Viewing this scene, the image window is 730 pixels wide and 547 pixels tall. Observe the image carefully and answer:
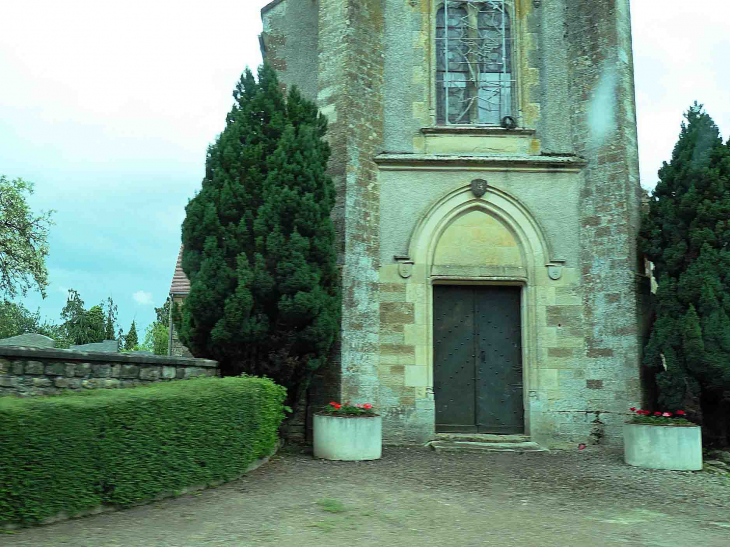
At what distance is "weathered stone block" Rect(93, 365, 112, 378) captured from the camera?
6.35m

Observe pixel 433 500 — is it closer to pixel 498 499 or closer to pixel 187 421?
pixel 498 499

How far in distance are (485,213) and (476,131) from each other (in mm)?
1251

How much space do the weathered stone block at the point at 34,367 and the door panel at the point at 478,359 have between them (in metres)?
5.28

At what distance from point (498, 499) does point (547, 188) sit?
16.9 ft

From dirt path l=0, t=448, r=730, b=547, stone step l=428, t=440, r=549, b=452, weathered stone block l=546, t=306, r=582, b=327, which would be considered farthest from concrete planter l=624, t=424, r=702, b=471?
weathered stone block l=546, t=306, r=582, b=327

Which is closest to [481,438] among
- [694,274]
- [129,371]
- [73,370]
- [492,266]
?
[492,266]

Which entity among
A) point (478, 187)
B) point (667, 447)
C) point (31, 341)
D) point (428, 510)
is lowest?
point (428, 510)

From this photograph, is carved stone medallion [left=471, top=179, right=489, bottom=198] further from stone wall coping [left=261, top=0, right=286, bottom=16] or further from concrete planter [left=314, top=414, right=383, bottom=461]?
stone wall coping [left=261, top=0, right=286, bottom=16]

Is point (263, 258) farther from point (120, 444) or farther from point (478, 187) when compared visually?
point (478, 187)

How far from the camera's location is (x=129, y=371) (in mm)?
6711

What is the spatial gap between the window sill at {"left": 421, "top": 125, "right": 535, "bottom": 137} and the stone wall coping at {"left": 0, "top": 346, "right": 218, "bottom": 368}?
474 cm

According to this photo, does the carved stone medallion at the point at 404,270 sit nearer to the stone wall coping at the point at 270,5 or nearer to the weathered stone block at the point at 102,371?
the weathered stone block at the point at 102,371

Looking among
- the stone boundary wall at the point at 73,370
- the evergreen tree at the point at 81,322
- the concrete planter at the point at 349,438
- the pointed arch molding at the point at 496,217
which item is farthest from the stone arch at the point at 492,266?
the evergreen tree at the point at 81,322

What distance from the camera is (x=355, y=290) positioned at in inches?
359
